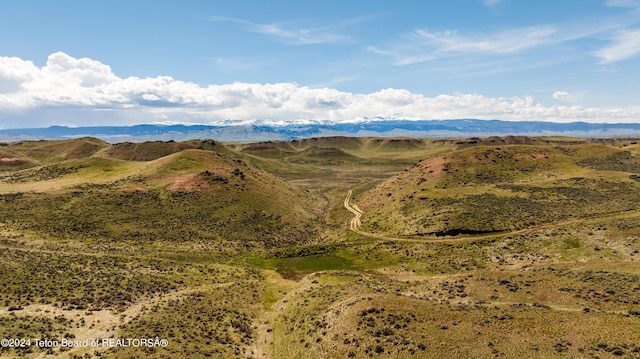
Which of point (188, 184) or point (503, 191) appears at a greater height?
point (503, 191)

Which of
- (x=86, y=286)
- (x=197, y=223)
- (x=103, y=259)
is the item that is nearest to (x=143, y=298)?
(x=86, y=286)

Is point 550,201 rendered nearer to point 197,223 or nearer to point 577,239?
point 577,239

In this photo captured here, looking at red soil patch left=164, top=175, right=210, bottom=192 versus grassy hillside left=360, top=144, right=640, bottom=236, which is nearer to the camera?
grassy hillside left=360, top=144, right=640, bottom=236

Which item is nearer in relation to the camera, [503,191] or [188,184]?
[503,191]

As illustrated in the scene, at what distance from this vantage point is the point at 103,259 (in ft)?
199

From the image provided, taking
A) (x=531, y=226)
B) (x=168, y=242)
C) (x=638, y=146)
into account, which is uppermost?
(x=638, y=146)

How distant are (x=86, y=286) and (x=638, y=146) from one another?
605ft

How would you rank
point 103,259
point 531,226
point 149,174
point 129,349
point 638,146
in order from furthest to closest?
point 638,146, point 149,174, point 531,226, point 103,259, point 129,349

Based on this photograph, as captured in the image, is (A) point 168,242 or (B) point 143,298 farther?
(A) point 168,242

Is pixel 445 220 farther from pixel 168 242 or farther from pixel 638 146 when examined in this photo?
pixel 638 146

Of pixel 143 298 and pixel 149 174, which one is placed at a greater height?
pixel 149 174

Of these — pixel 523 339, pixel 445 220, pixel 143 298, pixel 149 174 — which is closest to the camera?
pixel 523 339

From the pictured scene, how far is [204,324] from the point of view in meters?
42.3

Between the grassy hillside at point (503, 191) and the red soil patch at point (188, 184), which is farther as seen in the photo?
the red soil patch at point (188, 184)
